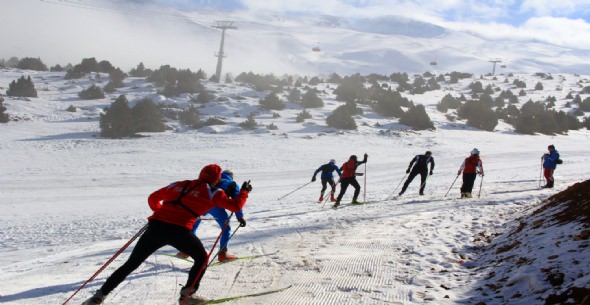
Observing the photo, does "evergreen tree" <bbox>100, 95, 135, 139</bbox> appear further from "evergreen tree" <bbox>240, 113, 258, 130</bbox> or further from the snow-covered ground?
"evergreen tree" <bbox>240, 113, 258, 130</bbox>

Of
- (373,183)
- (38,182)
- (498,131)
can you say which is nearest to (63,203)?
(38,182)

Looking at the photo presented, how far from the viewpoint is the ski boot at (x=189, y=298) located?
5.38 metres

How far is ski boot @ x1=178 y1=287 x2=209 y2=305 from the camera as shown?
5383 millimetres

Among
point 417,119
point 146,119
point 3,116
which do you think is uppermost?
point 417,119

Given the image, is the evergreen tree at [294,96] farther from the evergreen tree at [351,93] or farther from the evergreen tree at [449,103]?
the evergreen tree at [449,103]

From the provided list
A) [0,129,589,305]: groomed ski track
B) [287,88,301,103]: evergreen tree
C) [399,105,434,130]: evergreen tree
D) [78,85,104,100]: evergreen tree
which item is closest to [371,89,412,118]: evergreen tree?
[399,105,434,130]: evergreen tree

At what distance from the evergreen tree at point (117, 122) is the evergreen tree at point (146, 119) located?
74cm

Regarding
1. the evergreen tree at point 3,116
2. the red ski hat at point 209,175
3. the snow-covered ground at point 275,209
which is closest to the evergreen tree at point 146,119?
the snow-covered ground at point 275,209

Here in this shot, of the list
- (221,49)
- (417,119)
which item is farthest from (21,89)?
(221,49)

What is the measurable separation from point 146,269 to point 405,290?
361cm

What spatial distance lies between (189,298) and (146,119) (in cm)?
2668

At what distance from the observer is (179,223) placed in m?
5.16

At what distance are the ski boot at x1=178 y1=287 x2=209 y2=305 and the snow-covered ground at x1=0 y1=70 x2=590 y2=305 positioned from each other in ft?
1.38

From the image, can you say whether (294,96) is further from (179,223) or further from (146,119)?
(179,223)
